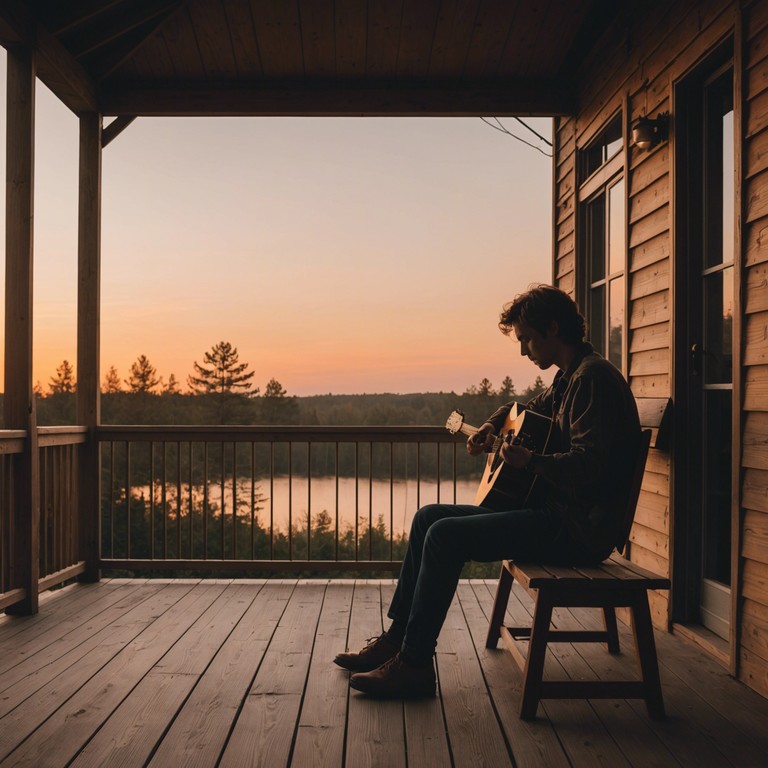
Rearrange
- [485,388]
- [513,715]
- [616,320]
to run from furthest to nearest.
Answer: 1. [485,388]
2. [616,320]
3. [513,715]

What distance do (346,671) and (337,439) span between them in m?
1.64

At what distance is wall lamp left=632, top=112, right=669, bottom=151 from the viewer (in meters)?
2.97

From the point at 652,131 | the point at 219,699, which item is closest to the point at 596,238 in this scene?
the point at 652,131

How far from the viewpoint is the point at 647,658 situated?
7.07ft

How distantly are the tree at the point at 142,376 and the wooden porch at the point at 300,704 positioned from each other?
565 cm

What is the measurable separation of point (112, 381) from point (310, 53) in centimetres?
637

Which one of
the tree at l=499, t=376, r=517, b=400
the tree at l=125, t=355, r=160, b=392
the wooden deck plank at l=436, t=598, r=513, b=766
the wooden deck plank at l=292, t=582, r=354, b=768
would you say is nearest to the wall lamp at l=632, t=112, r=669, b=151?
the wooden deck plank at l=436, t=598, r=513, b=766

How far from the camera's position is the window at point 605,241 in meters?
3.63

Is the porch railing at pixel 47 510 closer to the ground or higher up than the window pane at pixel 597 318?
closer to the ground

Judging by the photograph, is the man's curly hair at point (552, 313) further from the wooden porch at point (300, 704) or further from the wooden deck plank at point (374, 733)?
the wooden deck plank at point (374, 733)

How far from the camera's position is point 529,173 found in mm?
7059

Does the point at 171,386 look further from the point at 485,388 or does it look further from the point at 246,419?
the point at 485,388

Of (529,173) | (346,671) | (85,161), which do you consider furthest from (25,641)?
(529,173)

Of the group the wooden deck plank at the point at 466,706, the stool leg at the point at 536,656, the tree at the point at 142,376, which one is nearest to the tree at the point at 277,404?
the tree at the point at 142,376
